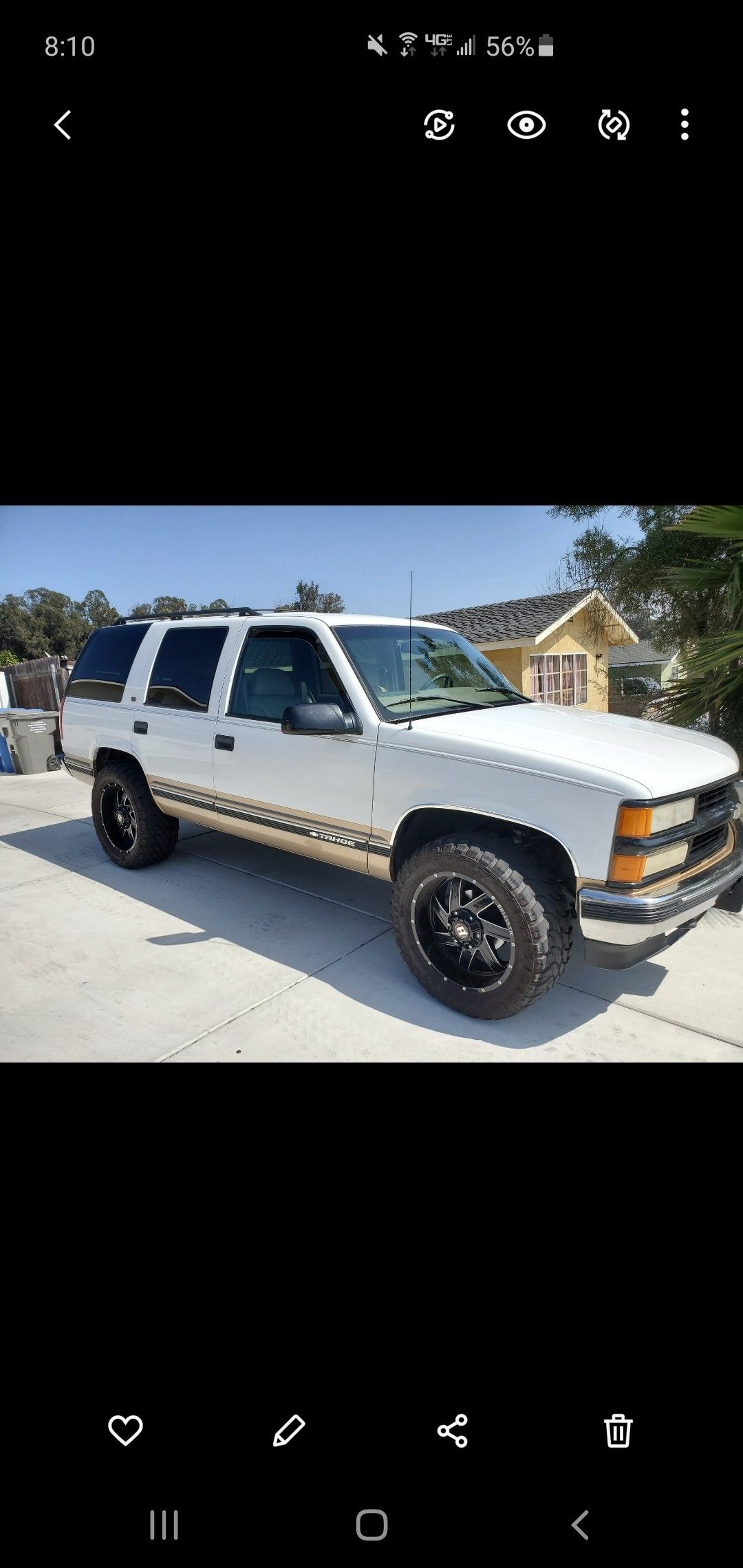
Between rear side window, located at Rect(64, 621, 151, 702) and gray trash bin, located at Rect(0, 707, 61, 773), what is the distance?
16.4 ft

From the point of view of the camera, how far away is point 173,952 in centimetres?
380

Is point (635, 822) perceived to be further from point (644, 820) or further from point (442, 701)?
point (442, 701)

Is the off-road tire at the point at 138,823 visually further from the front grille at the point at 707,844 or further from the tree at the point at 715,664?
the tree at the point at 715,664

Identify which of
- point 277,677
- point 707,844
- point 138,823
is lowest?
point 138,823

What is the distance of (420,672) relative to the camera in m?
3.88

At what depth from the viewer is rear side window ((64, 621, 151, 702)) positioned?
5.09 metres

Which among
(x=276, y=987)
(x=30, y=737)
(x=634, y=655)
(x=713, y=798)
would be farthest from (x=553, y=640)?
(x=276, y=987)
